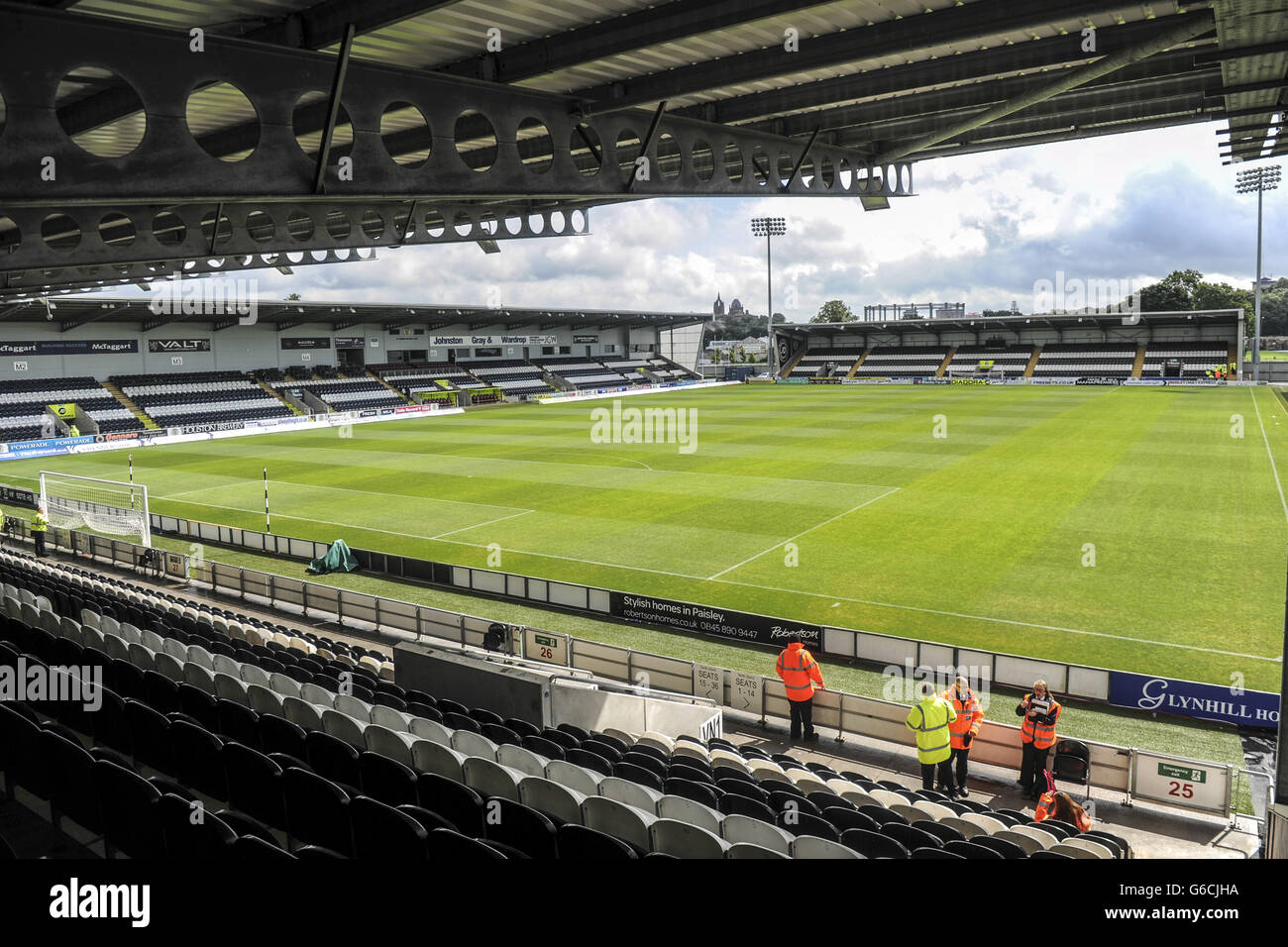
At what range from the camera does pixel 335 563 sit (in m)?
20.3

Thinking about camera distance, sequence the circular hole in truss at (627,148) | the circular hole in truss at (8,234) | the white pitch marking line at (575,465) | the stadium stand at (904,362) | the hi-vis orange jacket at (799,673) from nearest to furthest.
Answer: the circular hole in truss at (627,148), the hi-vis orange jacket at (799,673), the circular hole in truss at (8,234), the white pitch marking line at (575,465), the stadium stand at (904,362)

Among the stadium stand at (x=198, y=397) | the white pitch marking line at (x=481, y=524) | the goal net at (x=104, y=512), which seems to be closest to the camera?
the goal net at (x=104, y=512)

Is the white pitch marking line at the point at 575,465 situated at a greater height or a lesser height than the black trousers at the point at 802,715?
greater

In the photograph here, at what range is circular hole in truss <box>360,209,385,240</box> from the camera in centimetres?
1459

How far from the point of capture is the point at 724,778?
307 inches

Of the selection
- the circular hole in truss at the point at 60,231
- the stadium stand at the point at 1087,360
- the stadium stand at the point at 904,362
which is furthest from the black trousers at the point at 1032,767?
the stadium stand at the point at 904,362

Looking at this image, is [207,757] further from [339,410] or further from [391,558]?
[339,410]

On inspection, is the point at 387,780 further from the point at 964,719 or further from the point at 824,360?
the point at 824,360

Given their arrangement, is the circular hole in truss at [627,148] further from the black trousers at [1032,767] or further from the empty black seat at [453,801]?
the black trousers at [1032,767]

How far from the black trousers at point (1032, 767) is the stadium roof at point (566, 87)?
22.2 feet

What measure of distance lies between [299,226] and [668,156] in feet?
26.6

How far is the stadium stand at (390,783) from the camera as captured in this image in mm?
5441
